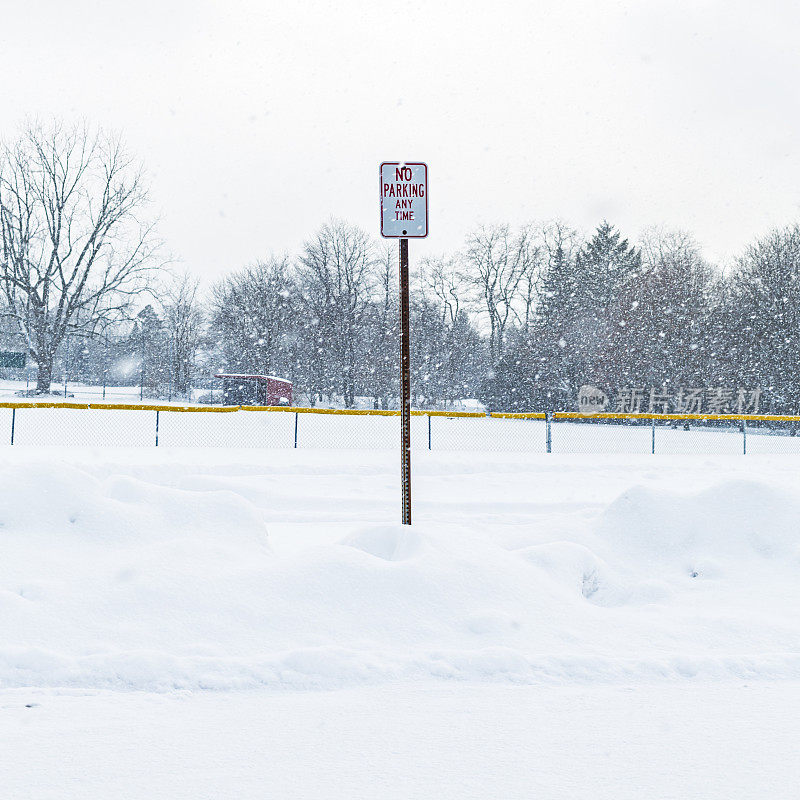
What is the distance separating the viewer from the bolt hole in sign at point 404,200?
18.0 feet

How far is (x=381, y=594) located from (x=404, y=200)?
3184 mm

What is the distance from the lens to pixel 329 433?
811 inches

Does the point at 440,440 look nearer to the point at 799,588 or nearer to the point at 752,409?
the point at 799,588

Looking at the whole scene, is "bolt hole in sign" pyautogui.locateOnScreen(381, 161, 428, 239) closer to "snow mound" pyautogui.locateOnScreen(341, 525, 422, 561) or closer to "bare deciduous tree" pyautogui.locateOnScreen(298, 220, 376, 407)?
"snow mound" pyautogui.locateOnScreen(341, 525, 422, 561)

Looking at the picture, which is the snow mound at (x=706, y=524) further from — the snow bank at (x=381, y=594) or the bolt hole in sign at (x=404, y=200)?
the bolt hole in sign at (x=404, y=200)

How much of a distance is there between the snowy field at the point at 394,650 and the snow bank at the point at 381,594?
0.02 meters

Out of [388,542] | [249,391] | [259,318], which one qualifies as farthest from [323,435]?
[259,318]

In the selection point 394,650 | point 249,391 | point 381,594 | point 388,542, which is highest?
point 249,391

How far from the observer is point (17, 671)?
11.0 feet

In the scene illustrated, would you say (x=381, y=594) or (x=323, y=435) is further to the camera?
(x=323, y=435)

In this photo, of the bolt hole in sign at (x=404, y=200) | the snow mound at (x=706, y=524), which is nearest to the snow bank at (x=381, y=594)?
the snow mound at (x=706, y=524)

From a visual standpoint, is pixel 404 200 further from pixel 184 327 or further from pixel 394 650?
pixel 184 327

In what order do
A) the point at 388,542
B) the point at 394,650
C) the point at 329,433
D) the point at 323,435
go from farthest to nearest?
the point at 329,433, the point at 323,435, the point at 388,542, the point at 394,650

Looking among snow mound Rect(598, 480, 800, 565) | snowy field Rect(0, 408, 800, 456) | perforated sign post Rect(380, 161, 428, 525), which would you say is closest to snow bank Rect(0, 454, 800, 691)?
snow mound Rect(598, 480, 800, 565)
